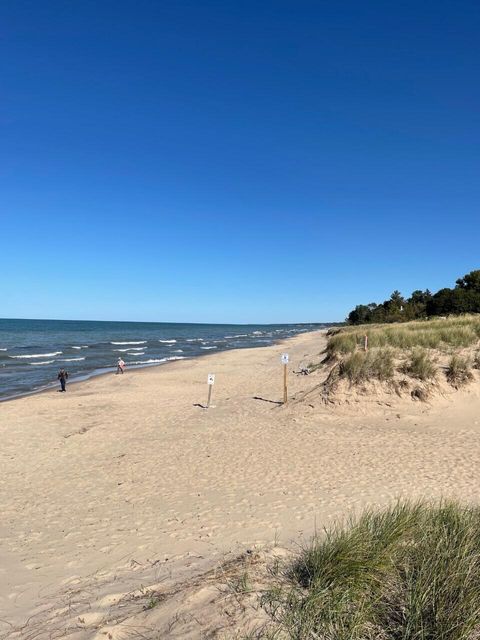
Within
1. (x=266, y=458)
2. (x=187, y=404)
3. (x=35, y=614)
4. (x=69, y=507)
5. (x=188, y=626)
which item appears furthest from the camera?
(x=187, y=404)

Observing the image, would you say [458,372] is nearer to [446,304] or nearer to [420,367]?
[420,367]

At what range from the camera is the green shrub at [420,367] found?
47.3ft

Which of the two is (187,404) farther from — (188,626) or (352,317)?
(352,317)

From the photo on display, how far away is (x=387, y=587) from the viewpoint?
3.32 meters

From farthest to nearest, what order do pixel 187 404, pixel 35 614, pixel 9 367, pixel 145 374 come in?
pixel 9 367
pixel 145 374
pixel 187 404
pixel 35 614

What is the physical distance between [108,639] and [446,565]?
8.49 feet

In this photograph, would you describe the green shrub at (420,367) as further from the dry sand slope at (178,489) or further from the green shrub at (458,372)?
the dry sand slope at (178,489)

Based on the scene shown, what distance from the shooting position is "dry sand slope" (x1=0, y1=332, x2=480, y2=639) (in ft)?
13.4

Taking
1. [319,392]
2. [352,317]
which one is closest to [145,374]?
[319,392]

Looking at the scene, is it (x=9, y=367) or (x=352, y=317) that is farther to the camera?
(x=352, y=317)

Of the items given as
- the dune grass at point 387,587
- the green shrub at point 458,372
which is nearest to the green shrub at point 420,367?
the green shrub at point 458,372

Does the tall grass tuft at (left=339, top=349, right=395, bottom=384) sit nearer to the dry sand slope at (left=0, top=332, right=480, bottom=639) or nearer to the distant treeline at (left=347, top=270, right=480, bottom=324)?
the dry sand slope at (left=0, top=332, right=480, bottom=639)

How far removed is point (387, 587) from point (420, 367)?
1228cm

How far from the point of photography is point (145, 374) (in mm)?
29203
